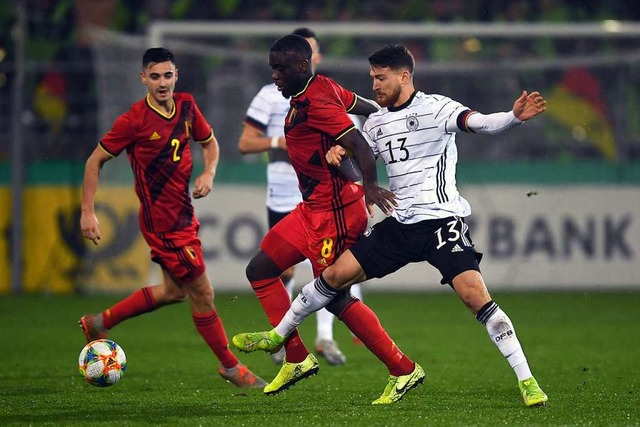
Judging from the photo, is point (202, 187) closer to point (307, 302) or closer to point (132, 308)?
point (132, 308)

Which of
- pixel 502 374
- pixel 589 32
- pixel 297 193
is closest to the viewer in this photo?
pixel 502 374

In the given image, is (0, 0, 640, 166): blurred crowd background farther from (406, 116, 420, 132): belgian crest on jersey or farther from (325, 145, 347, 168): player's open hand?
(325, 145, 347, 168): player's open hand

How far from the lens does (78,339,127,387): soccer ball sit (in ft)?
22.1

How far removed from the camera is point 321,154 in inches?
259

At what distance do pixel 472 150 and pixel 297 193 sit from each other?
6.79m

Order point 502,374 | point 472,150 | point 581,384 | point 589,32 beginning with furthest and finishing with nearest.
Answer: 1. point 472,150
2. point 589,32
3. point 502,374
4. point 581,384

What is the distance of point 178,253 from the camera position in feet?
24.3

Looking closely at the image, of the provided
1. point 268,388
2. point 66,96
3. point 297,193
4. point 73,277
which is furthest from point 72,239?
point 268,388

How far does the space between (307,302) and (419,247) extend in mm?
691

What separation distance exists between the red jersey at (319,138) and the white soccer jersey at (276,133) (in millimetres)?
2216

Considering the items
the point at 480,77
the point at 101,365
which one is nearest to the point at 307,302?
the point at 101,365

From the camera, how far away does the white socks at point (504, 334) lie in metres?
6.25

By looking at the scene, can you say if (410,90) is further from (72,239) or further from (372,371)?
(72,239)

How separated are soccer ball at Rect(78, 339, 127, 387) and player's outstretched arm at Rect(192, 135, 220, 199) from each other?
1.08m
